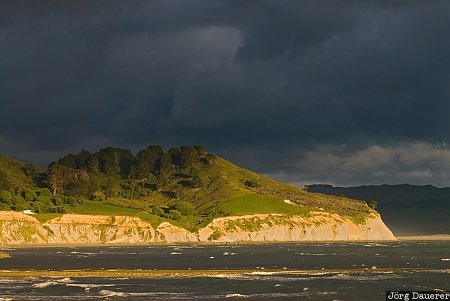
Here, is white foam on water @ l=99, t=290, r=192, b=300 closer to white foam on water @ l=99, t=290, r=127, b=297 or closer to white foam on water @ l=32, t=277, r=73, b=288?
white foam on water @ l=99, t=290, r=127, b=297

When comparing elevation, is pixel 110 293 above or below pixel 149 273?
below

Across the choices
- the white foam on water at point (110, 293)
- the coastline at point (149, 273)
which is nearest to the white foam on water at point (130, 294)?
the white foam on water at point (110, 293)

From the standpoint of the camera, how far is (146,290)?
7650 centimetres

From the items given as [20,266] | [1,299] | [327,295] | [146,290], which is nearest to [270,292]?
[327,295]

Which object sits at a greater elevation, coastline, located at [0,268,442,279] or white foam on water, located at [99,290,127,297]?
coastline, located at [0,268,442,279]

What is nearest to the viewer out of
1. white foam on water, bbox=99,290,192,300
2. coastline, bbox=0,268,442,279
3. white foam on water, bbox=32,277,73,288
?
white foam on water, bbox=99,290,192,300

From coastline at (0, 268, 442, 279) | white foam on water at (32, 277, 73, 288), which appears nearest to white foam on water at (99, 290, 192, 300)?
white foam on water at (32, 277, 73, 288)

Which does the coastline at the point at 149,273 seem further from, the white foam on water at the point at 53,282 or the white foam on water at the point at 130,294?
the white foam on water at the point at 130,294

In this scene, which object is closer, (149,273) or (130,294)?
(130,294)

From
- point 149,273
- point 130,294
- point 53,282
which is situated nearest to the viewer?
point 130,294

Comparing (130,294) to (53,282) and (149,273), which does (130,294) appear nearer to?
(53,282)

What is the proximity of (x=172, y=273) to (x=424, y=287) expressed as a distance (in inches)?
1455

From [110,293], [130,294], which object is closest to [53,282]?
[110,293]

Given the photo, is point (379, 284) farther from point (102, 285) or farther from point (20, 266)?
point (20, 266)
